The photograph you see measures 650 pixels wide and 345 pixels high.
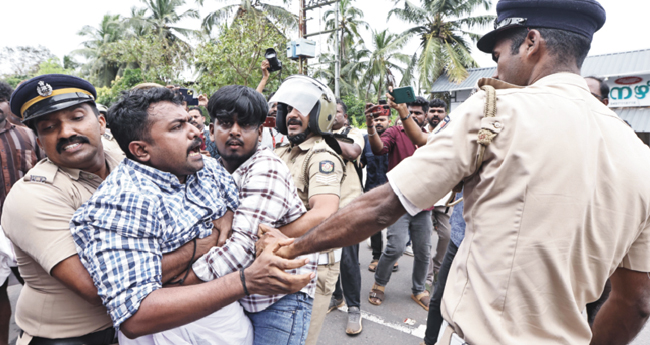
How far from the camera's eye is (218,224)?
1.51 meters

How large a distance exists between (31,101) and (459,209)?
2551 mm

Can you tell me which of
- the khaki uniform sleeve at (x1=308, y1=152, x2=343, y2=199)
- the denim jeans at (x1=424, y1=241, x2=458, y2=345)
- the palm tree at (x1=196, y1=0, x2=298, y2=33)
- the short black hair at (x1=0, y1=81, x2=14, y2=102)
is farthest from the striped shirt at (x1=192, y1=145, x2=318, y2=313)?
the palm tree at (x1=196, y1=0, x2=298, y2=33)

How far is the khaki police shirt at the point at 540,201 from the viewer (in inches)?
40.8

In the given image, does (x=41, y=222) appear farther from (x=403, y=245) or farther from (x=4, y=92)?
(x=403, y=245)

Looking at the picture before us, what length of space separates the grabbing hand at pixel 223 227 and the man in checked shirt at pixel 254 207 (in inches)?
1.4

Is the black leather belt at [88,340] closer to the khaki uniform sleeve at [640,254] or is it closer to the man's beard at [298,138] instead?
the man's beard at [298,138]

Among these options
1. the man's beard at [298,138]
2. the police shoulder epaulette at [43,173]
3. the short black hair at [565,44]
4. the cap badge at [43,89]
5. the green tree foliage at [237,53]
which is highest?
the green tree foliage at [237,53]

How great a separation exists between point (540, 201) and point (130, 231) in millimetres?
1244

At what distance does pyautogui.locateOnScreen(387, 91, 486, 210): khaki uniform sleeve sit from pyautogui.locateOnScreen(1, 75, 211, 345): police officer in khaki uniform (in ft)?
2.63

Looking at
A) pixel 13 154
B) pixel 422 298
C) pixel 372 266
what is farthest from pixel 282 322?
pixel 372 266

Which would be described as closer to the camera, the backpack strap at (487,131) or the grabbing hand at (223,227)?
the backpack strap at (487,131)

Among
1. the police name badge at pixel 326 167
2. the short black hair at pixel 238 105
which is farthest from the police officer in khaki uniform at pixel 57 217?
the police name badge at pixel 326 167

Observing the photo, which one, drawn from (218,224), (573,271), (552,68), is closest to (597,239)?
(573,271)

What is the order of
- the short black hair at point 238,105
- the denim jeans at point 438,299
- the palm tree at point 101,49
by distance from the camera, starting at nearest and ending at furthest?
the short black hair at point 238,105, the denim jeans at point 438,299, the palm tree at point 101,49
